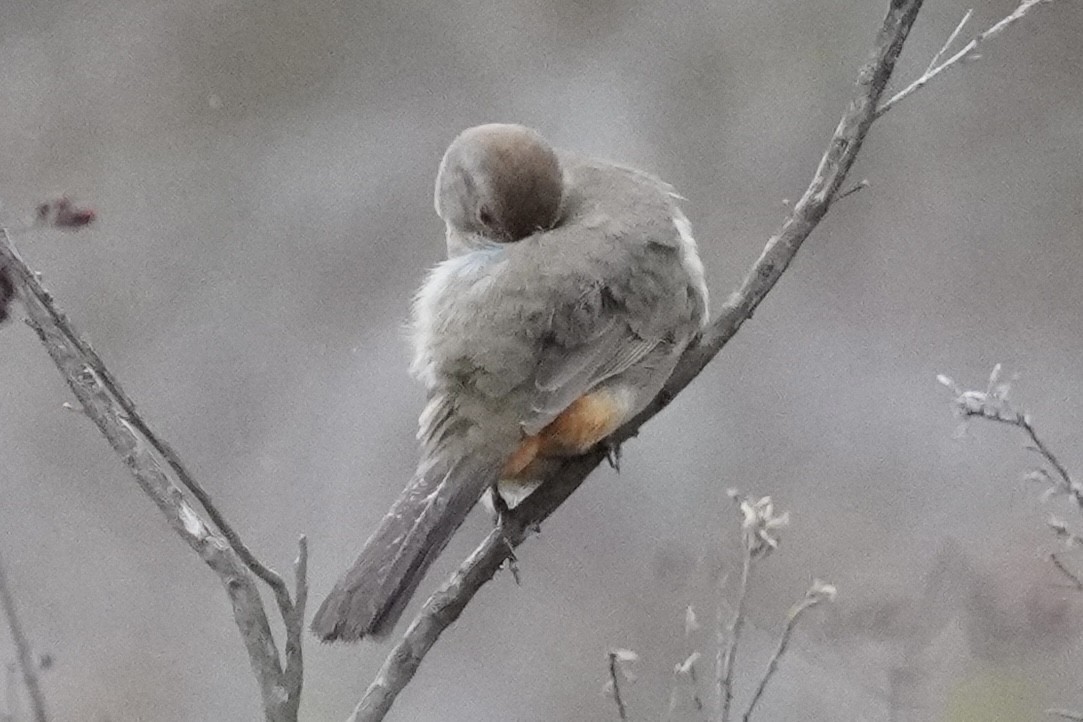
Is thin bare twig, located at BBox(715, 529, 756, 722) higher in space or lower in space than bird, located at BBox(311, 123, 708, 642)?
lower

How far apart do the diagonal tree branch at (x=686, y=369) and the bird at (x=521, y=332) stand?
0.04 meters

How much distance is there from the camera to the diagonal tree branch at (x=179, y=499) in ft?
3.63

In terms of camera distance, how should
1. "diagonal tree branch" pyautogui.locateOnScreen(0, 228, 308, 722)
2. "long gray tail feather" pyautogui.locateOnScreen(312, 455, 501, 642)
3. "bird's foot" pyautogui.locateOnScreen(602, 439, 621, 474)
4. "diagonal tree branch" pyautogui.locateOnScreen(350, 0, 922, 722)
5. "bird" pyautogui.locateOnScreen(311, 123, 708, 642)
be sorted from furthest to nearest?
"bird's foot" pyautogui.locateOnScreen(602, 439, 621, 474)
"bird" pyautogui.locateOnScreen(311, 123, 708, 642)
"long gray tail feather" pyautogui.locateOnScreen(312, 455, 501, 642)
"diagonal tree branch" pyautogui.locateOnScreen(350, 0, 922, 722)
"diagonal tree branch" pyautogui.locateOnScreen(0, 228, 308, 722)

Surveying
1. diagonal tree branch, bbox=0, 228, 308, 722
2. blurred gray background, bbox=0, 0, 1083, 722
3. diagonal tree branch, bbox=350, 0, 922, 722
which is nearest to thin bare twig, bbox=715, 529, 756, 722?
diagonal tree branch, bbox=350, 0, 922, 722

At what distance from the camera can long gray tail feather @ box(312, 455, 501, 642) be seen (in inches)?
55.4

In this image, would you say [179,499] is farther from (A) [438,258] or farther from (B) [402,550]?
(A) [438,258]

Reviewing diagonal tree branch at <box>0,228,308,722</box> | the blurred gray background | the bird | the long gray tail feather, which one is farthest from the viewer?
the blurred gray background

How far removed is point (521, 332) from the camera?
173cm

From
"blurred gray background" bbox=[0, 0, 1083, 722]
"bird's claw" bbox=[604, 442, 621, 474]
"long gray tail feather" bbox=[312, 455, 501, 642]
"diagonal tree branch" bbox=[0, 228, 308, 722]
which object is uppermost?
"diagonal tree branch" bbox=[0, 228, 308, 722]

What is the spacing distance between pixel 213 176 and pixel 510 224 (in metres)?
2.30

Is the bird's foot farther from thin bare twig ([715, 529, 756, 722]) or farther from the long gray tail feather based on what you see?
thin bare twig ([715, 529, 756, 722])

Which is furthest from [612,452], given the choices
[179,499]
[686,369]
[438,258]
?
[438,258]

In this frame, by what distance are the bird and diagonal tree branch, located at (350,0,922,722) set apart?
0.12 ft

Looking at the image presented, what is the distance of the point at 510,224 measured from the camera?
192 centimetres
